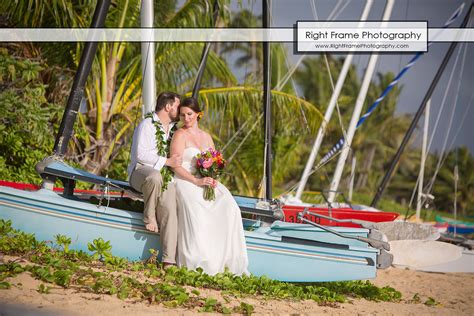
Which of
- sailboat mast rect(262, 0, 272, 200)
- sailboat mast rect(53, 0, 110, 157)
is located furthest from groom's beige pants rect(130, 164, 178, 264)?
sailboat mast rect(262, 0, 272, 200)

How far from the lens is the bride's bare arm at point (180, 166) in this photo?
7.17 m

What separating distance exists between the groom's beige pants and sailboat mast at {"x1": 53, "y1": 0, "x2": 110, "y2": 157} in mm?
1114

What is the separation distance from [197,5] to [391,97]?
94.6 ft

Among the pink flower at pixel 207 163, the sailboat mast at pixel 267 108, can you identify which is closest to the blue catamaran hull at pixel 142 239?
the pink flower at pixel 207 163

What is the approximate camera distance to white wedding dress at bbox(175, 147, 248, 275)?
707 centimetres

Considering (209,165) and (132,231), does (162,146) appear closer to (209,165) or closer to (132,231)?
(209,165)

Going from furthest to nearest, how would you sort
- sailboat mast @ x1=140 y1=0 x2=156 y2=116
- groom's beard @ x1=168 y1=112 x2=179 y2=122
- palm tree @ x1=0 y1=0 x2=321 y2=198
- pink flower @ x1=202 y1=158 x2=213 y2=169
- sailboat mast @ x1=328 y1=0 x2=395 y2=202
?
sailboat mast @ x1=328 y1=0 x2=395 y2=202 → palm tree @ x1=0 y1=0 x2=321 y2=198 → sailboat mast @ x1=140 y1=0 x2=156 y2=116 → groom's beard @ x1=168 y1=112 x2=179 y2=122 → pink flower @ x1=202 y1=158 x2=213 y2=169

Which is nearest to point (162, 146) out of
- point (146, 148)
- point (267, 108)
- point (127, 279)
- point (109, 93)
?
point (146, 148)

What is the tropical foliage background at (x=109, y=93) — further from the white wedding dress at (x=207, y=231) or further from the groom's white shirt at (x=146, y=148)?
the white wedding dress at (x=207, y=231)

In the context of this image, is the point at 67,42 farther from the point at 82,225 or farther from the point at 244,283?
the point at 244,283

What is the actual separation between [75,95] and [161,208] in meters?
1.82

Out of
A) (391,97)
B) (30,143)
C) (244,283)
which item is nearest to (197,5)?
(30,143)

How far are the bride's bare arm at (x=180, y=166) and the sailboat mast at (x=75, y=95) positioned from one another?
4.38 feet

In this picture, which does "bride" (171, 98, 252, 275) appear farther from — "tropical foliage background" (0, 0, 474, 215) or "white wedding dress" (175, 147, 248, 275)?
"tropical foliage background" (0, 0, 474, 215)
